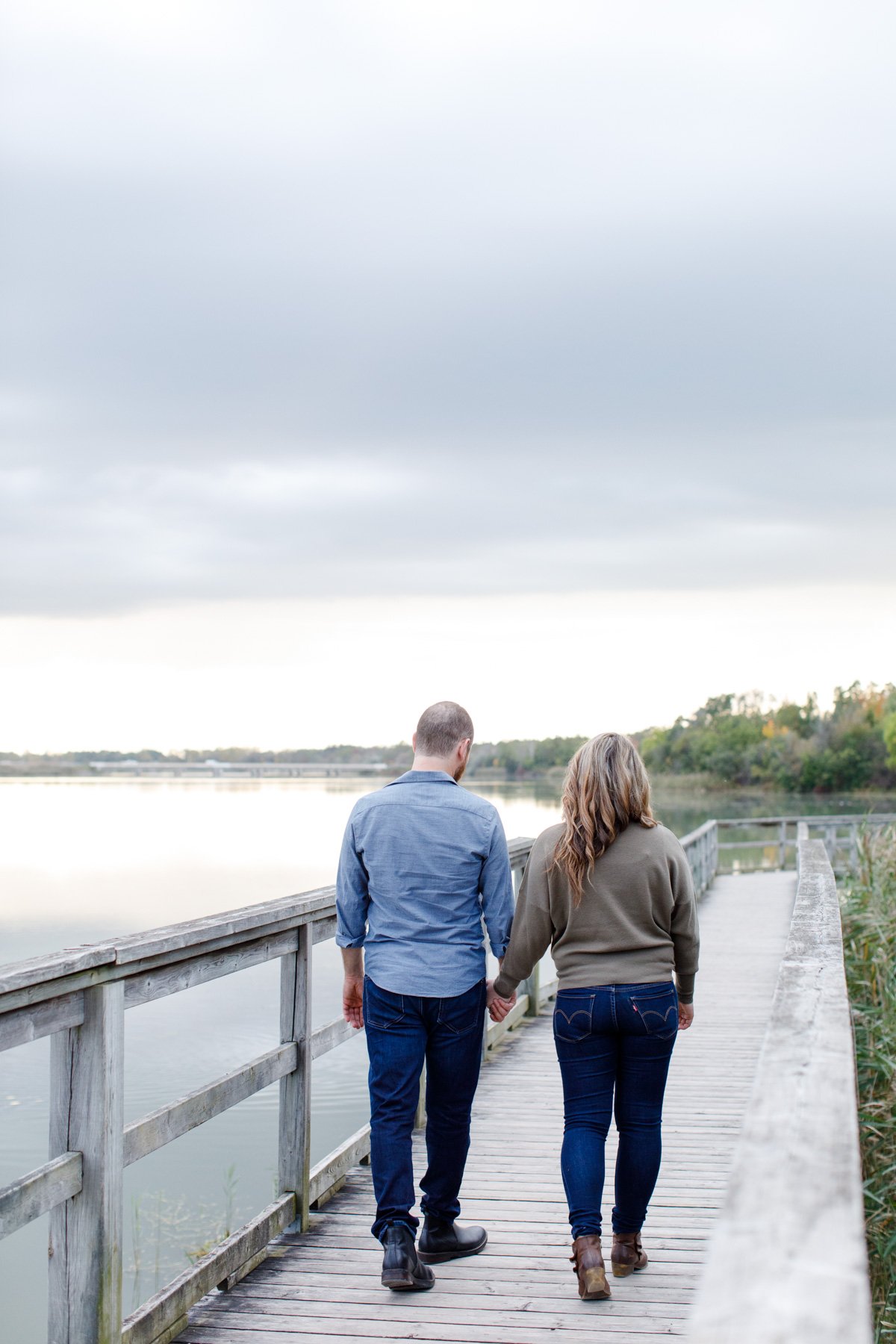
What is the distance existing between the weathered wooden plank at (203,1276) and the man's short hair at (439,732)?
1.50 meters

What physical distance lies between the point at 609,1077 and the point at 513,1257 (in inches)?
33.1

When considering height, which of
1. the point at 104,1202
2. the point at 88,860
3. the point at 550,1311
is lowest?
the point at 88,860

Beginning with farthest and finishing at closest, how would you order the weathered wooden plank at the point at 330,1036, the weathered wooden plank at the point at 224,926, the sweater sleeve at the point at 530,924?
the weathered wooden plank at the point at 330,1036 < the sweater sleeve at the point at 530,924 < the weathered wooden plank at the point at 224,926

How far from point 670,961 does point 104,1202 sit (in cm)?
155

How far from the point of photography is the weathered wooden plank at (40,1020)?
7.93 ft

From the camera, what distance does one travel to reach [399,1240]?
3.44 metres

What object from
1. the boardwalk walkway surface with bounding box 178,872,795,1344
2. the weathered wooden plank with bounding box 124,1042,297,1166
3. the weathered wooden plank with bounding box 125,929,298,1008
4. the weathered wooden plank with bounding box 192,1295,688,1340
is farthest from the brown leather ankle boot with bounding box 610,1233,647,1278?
the weathered wooden plank with bounding box 125,929,298,1008

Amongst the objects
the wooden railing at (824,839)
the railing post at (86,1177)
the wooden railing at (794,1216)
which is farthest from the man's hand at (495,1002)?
the wooden railing at (824,839)

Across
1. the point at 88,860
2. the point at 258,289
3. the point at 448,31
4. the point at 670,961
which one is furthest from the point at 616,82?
the point at 88,860

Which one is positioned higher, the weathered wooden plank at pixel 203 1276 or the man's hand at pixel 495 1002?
the man's hand at pixel 495 1002

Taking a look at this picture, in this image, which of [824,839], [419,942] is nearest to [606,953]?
[419,942]

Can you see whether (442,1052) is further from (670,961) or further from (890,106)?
(890,106)

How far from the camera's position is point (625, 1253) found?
357 centimetres

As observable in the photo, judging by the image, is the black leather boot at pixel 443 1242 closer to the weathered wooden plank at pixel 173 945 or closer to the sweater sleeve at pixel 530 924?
the sweater sleeve at pixel 530 924
